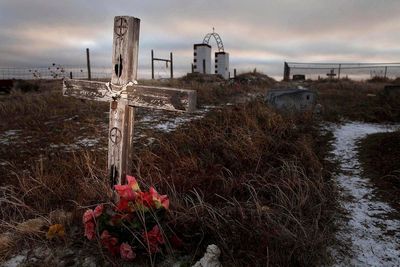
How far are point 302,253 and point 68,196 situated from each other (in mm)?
2254

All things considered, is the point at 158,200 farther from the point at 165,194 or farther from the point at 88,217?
the point at 165,194

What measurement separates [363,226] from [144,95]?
2212 mm

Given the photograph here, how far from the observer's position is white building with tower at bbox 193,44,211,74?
19.3m

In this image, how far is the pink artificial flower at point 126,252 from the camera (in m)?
2.18

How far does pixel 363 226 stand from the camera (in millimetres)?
2828

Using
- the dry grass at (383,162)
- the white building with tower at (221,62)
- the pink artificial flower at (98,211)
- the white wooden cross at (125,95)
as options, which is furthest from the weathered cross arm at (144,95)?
the white building with tower at (221,62)

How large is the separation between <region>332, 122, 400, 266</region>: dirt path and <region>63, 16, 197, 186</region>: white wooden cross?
1.66 m

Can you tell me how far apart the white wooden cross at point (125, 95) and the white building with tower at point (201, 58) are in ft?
54.5

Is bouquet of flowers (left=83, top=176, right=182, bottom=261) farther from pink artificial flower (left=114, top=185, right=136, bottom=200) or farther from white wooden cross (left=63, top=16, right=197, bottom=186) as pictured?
white wooden cross (left=63, top=16, right=197, bottom=186)

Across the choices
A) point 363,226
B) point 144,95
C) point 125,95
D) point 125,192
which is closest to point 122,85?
point 125,95

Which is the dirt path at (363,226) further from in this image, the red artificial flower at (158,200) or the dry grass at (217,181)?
the red artificial flower at (158,200)

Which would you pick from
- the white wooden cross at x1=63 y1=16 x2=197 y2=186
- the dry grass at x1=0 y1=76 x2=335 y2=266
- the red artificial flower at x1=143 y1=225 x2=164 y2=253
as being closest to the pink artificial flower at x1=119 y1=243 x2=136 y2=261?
the red artificial flower at x1=143 y1=225 x2=164 y2=253

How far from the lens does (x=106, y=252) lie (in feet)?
7.65

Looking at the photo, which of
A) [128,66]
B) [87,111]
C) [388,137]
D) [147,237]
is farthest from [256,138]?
[87,111]
